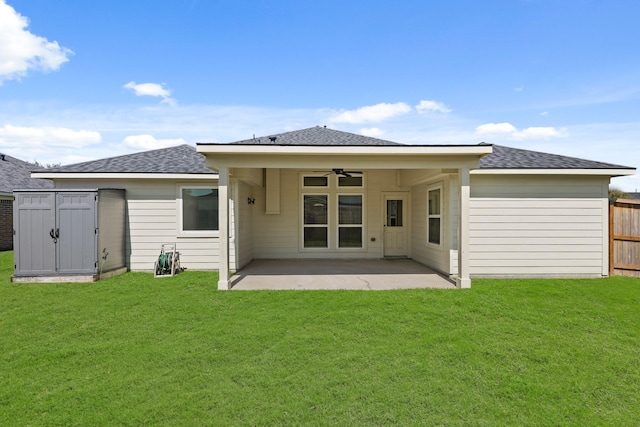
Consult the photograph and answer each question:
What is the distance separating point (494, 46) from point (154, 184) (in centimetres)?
988

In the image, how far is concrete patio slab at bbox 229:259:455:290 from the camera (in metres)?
6.03

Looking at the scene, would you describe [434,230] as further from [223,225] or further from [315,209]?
[223,225]

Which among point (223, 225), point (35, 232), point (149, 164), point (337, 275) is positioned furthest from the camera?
point (149, 164)

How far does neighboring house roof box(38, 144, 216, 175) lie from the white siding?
10.8 inches

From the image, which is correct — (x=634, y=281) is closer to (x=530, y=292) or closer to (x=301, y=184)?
(x=530, y=292)

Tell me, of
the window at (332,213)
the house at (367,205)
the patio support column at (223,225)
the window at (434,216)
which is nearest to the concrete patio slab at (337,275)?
the patio support column at (223,225)

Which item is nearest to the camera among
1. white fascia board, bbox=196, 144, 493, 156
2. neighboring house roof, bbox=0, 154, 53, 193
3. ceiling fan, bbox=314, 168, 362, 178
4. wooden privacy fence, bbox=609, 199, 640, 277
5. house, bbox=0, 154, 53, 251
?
white fascia board, bbox=196, 144, 493, 156

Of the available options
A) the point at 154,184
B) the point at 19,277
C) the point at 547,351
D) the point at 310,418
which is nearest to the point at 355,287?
the point at 547,351

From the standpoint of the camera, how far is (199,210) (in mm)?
7648

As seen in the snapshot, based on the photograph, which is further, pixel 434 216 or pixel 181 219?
pixel 434 216

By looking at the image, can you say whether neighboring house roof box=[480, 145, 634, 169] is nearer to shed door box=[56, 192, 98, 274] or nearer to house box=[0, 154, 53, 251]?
shed door box=[56, 192, 98, 274]

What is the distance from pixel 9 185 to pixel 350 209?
45.2ft

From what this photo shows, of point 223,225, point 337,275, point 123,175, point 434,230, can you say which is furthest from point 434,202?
point 123,175

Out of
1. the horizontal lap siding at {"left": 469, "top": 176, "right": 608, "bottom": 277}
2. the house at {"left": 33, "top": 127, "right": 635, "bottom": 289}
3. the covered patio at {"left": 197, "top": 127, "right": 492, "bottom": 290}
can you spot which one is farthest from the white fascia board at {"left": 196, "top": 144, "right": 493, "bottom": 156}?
the covered patio at {"left": 197, "top": 127, "right": 492, "bottom": 290}
